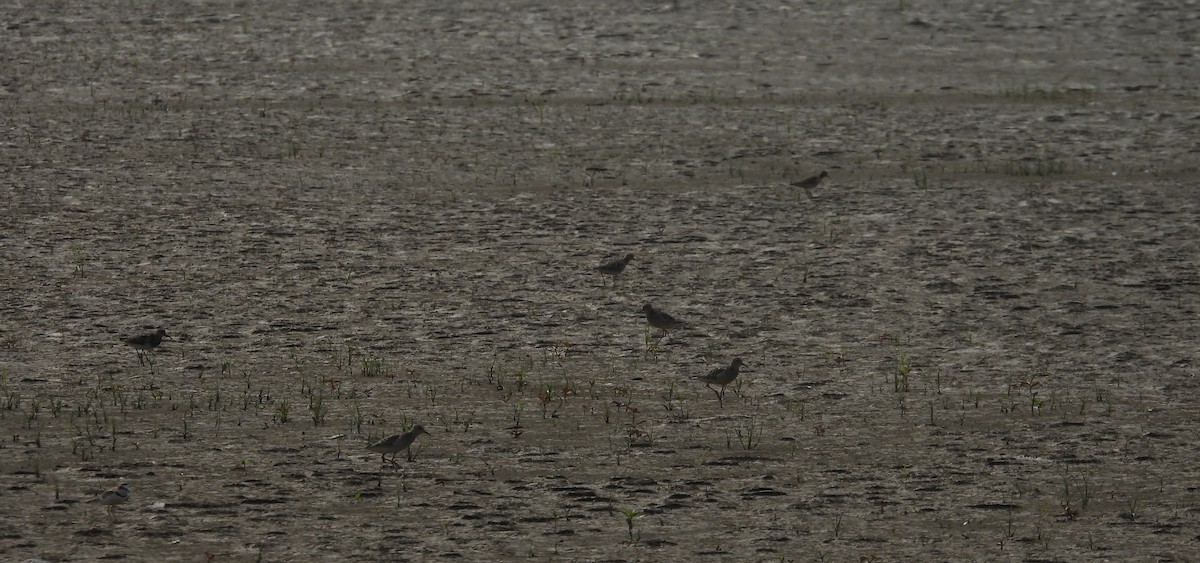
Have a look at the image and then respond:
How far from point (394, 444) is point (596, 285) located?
339 centimetres

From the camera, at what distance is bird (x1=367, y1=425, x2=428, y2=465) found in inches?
327

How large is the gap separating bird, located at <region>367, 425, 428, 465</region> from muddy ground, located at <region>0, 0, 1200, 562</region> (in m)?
0.13

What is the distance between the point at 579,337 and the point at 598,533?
3.04m

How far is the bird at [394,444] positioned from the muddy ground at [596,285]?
0.13 metres

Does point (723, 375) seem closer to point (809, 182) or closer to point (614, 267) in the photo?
point (614, 267)

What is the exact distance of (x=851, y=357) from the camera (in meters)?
10.0

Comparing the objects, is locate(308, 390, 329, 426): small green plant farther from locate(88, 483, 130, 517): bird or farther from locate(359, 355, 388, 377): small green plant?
locate(88, 483, 130, 517): bird

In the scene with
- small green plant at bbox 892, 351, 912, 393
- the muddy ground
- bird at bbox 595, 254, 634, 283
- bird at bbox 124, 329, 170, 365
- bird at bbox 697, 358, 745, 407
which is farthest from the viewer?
bird at bbox 595, 254, 634, 283

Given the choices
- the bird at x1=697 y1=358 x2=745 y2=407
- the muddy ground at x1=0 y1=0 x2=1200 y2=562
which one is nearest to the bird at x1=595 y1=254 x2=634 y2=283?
the muddy ground at x1=0 y1=0 x2=1200 y2=562

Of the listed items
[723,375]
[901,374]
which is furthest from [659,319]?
[901,374]

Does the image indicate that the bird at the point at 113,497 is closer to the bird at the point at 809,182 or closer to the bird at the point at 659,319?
the bird at the point at 659,319

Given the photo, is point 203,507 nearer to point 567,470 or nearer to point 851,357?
point 567,470

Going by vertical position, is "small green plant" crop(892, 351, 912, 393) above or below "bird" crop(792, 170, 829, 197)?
below

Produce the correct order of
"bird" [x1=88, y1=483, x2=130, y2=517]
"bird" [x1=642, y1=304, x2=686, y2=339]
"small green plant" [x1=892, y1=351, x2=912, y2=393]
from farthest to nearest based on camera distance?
"bird" [x1=642, y1=304, x2=686, y2=339] < "small green plant" [x1=892, y1=351, x2=912, y2=393] < "bird" [x1=88, y1=483, x2=130, y2=517]
